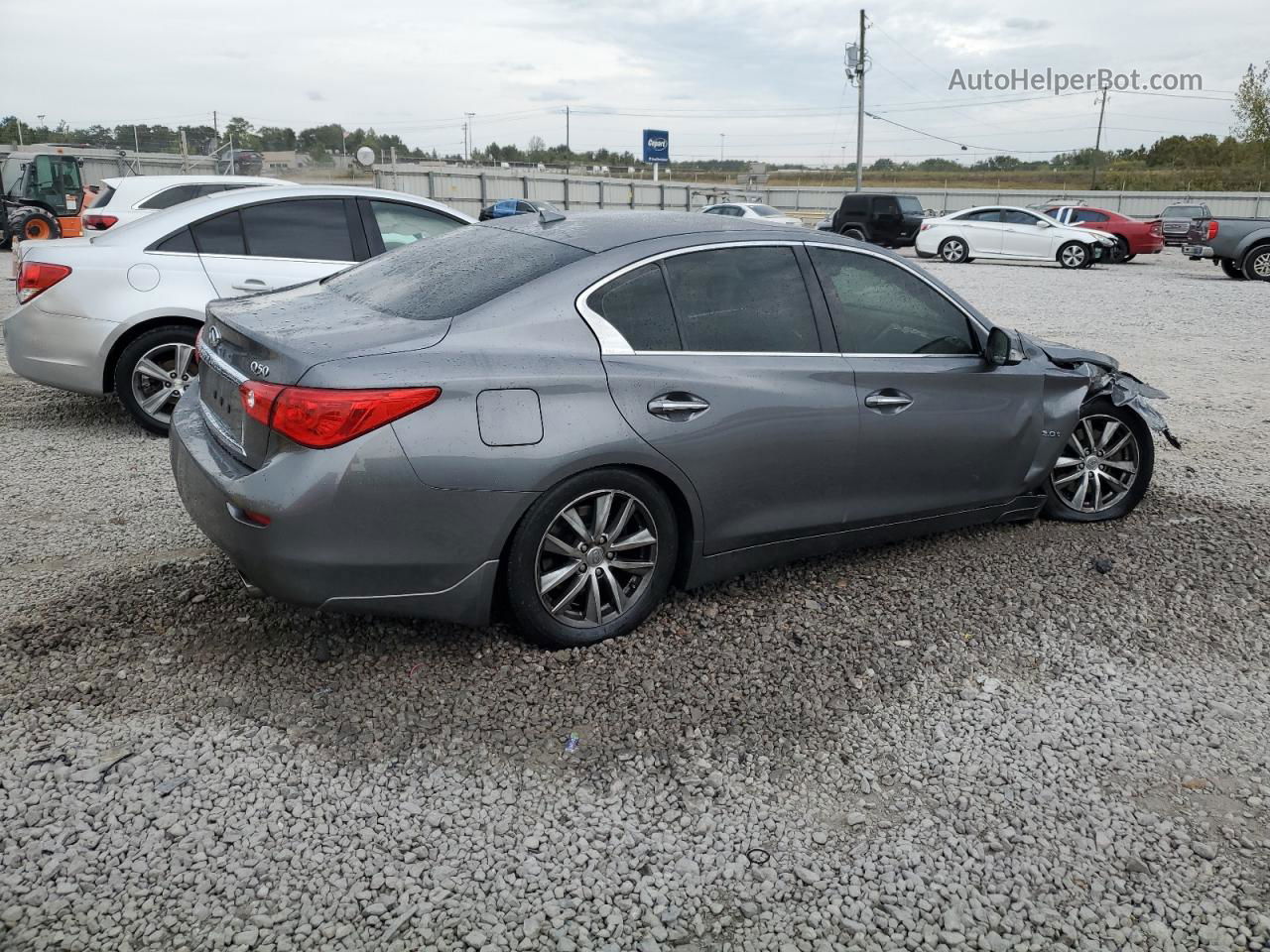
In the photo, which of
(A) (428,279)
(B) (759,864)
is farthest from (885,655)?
(A) (428,279)

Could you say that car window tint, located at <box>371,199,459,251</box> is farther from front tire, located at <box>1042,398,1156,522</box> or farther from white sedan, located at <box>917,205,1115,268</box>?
white sedan, located at <box>917,205,1115,268</box>

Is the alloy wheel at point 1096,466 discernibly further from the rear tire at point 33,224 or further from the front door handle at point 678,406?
the rear tire at point 33,224

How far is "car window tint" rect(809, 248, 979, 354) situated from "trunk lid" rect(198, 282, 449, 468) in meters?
1.71

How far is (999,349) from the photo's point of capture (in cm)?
453

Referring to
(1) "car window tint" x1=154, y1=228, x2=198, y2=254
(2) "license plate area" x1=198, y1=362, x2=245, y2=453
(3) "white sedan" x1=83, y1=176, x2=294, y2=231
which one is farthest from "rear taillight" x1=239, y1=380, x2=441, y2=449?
(3) "white sedan" x1=83, y1=176, x2=294, y2=231

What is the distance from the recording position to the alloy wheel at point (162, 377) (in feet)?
21.3

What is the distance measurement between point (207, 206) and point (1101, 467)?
5.74m

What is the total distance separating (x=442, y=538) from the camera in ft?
11.0

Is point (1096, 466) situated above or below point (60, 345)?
below

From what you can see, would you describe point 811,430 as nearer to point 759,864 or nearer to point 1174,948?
point 759,864

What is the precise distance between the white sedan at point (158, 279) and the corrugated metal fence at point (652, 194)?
3301 cm

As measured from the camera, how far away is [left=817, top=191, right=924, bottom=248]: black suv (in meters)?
29.9

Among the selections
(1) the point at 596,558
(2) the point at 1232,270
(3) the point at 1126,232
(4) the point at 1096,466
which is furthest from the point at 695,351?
(3) the point at 1126,232

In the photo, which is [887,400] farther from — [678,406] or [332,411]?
[332,411]
